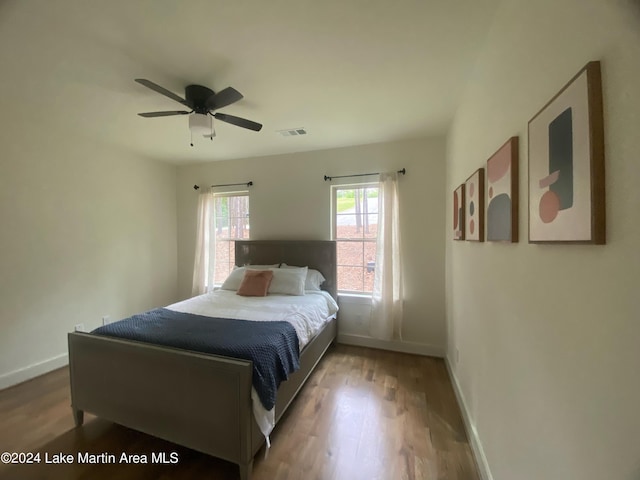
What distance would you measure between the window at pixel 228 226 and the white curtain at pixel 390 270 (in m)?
2.02

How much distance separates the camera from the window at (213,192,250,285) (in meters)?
3.88

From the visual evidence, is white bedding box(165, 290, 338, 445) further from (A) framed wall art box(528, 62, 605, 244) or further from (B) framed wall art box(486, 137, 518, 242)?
(A) framed wall art box(528, 62, 605, 244)

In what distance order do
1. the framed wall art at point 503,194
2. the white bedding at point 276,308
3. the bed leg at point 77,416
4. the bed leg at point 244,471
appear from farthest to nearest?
the white bedding at point 276,308
the bed leg at point 77,416
the bed leg at point 244,471
the framed wall art at point 503,194

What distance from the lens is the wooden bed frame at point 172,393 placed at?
144 centimetres

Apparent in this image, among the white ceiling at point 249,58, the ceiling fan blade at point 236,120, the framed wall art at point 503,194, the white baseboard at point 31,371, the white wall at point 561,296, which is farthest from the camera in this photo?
the white baseboard at point 31,371

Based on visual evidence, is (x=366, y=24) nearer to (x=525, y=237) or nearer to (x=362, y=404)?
(x=525, y=237)

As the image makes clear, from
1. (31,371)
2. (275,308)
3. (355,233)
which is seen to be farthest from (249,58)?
(31,371)

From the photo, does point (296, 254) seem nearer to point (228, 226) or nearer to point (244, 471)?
point (228, 226)

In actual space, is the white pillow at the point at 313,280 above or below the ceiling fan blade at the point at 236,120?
below

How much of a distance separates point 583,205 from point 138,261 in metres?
4.30

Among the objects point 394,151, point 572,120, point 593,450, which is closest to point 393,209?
point 394,151

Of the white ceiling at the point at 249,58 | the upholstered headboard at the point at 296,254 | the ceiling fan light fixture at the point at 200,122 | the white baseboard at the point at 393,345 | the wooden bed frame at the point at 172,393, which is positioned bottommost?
the white baseboard at the point at 393,345

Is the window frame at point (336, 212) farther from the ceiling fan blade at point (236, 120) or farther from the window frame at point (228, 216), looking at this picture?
the ceiling fan blade at point (236, 120)

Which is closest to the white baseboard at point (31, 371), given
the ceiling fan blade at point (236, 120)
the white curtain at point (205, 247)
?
the white curtain at point (205, 247)
